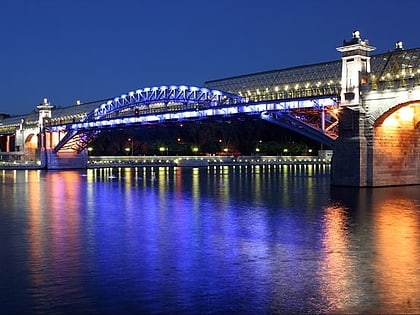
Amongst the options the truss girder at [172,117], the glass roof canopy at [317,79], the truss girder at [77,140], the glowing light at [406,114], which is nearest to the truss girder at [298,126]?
the truss girder at [172,117]

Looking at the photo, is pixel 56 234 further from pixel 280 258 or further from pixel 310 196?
pixel 310 196

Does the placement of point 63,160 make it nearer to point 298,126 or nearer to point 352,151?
point 298,126

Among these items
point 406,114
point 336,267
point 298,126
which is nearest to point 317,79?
point 298,126

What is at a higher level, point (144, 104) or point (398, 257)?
point (144, 104)

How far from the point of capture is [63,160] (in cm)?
8619

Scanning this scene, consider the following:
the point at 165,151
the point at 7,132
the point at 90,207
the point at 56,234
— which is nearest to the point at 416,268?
the point at 56,234

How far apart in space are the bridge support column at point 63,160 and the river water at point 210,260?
6159 centimetres

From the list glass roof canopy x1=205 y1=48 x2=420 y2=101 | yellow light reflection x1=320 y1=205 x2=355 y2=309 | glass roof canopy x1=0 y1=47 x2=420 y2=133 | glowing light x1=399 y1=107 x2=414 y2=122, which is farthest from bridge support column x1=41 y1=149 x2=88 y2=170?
yellow light reflection x1=320 y1=205 x2=355 y2=309

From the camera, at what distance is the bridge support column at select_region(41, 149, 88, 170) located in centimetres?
8494

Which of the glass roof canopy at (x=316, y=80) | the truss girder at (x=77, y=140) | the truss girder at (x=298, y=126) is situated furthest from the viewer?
the truss girder at (x=77, y=140)

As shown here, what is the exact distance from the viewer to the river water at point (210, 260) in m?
9.63

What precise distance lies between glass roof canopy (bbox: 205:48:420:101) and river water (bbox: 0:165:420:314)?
A: 15682mm

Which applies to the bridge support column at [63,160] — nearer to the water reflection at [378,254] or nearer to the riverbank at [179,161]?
the riverbank at [179,161]

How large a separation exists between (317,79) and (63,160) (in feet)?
149
